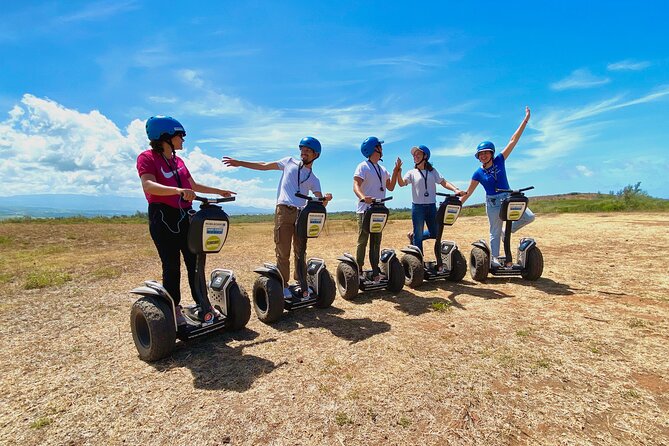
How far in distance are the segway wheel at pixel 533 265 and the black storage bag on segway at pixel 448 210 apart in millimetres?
1685

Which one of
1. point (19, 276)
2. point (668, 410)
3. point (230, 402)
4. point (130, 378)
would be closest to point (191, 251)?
point (130, 378)

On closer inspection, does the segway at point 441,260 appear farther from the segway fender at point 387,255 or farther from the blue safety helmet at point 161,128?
the blue safety helmet at point 161,128

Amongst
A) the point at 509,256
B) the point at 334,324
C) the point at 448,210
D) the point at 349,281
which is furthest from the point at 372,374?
the point at 509,256

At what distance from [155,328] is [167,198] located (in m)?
1.28

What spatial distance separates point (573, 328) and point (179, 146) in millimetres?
4788

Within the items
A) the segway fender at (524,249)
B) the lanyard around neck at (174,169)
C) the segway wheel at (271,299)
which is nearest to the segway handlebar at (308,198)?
the segway wheel at (271,299)

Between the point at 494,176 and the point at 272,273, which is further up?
the point at 494,176

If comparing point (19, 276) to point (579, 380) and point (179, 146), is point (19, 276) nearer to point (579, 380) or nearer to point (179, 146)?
point (179, 146)

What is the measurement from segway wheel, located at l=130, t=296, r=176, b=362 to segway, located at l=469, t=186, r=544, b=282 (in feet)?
17.2

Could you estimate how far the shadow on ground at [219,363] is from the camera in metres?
3.01

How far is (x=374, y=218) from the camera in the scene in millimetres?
5203

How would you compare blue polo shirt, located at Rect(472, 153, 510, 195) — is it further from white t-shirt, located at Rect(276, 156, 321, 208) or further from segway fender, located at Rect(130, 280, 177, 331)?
segway fender, located at Rect(130, 280, 177, 331)

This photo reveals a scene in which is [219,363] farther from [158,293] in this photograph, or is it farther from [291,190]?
[291,190]

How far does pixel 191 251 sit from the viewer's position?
3.55 m
